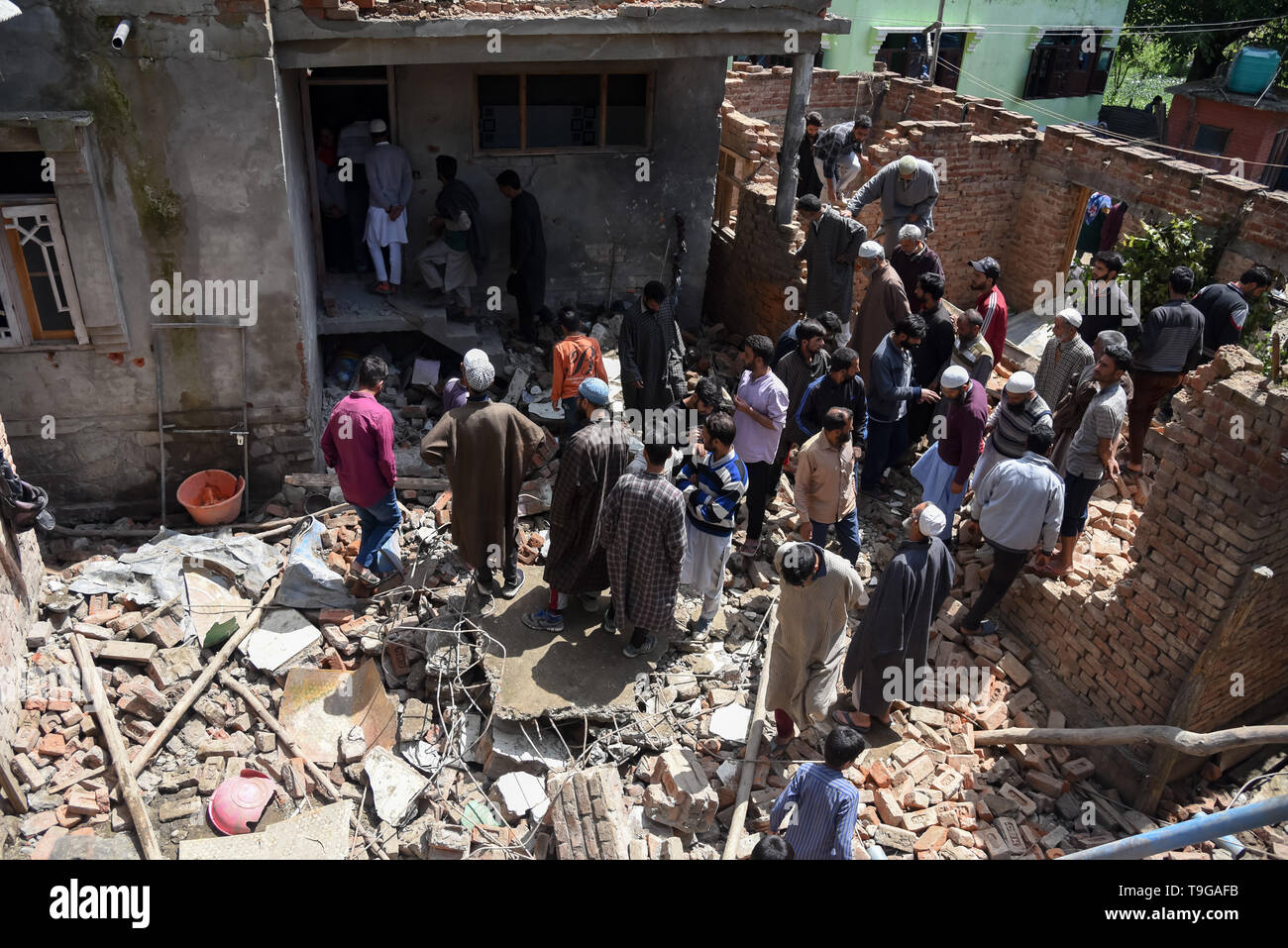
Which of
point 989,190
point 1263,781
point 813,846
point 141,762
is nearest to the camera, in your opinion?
point 813,846

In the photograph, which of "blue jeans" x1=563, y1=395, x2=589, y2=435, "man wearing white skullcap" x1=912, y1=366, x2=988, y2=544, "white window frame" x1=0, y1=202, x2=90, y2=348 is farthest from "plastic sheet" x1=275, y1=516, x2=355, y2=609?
"man wearing white skullcap" x1=912, y1=366, x2=988, y2=544

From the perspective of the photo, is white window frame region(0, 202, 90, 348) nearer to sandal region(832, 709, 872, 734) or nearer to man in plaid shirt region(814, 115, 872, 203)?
sandal region(832, 709, 872, 734)

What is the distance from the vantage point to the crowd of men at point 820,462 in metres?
5.96

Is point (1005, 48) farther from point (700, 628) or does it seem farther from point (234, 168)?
point (700, 628)

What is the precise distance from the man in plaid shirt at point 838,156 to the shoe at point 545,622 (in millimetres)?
7465

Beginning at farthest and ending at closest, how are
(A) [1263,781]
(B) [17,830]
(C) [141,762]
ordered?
(A) [1263,781] < (C) [141,762] < (B) [17,830]

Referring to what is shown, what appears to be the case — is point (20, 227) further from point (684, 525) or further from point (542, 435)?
point (684, 525)

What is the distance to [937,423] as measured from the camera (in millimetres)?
7484

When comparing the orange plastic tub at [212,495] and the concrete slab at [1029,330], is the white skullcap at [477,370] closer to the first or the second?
the orange plastic tub at [212,495]

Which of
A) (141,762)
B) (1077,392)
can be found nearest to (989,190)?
(1077,392)

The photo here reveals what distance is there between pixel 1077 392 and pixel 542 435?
4.07 meters

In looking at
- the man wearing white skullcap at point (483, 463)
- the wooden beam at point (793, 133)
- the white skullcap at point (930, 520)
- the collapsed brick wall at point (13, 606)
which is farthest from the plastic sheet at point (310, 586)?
the wooden beam at point (793, 133)

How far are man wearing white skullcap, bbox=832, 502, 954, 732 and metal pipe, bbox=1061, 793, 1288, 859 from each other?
2.44 m

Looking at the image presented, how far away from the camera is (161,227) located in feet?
24.4
